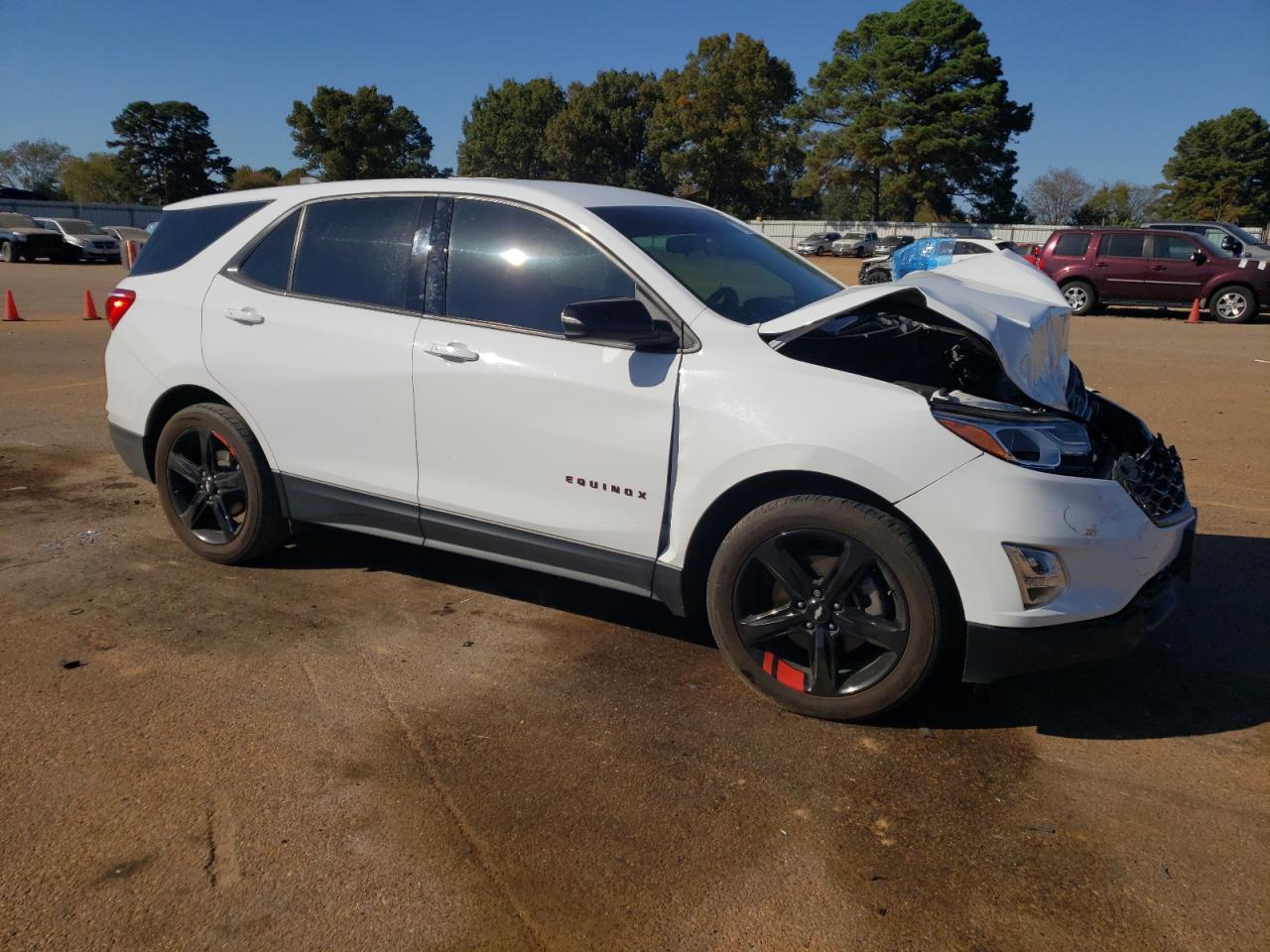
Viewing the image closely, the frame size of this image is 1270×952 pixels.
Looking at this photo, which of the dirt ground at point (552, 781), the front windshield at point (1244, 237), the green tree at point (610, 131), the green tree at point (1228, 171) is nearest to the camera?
the dirt ground at point (552, 781)

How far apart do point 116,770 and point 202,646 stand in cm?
93

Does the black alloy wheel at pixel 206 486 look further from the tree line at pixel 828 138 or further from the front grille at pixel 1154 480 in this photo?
the tree line at pixel 828 138

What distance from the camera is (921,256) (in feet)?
18.6

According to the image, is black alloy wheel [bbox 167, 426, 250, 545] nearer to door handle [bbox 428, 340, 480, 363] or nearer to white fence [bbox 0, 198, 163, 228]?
door handle [bbox 428, 340, 480, 363]

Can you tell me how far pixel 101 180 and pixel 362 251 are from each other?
4125 inches

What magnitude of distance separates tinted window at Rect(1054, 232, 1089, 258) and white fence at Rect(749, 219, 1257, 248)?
30.6 meters

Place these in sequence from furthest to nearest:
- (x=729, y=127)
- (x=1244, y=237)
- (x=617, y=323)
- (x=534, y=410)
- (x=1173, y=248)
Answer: (x=729, y=127) → (x=1244, y=237) → (x=1173, y=248) → (x=534, y=410) → (x=617, y=323)

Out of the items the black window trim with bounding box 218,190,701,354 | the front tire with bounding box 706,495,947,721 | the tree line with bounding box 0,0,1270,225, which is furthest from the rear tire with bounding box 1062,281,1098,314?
the tree line with bounding box 0,0,1270,225

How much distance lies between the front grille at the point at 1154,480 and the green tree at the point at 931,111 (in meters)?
60.6

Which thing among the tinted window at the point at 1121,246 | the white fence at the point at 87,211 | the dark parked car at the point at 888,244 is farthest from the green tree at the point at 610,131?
the tinted window at the point at 1121,246

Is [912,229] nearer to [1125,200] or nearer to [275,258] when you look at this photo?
[1125,200]

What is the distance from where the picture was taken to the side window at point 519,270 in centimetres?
372

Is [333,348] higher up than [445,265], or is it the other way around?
[445,265]

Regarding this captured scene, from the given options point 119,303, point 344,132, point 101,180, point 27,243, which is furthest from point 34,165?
point 119,303
